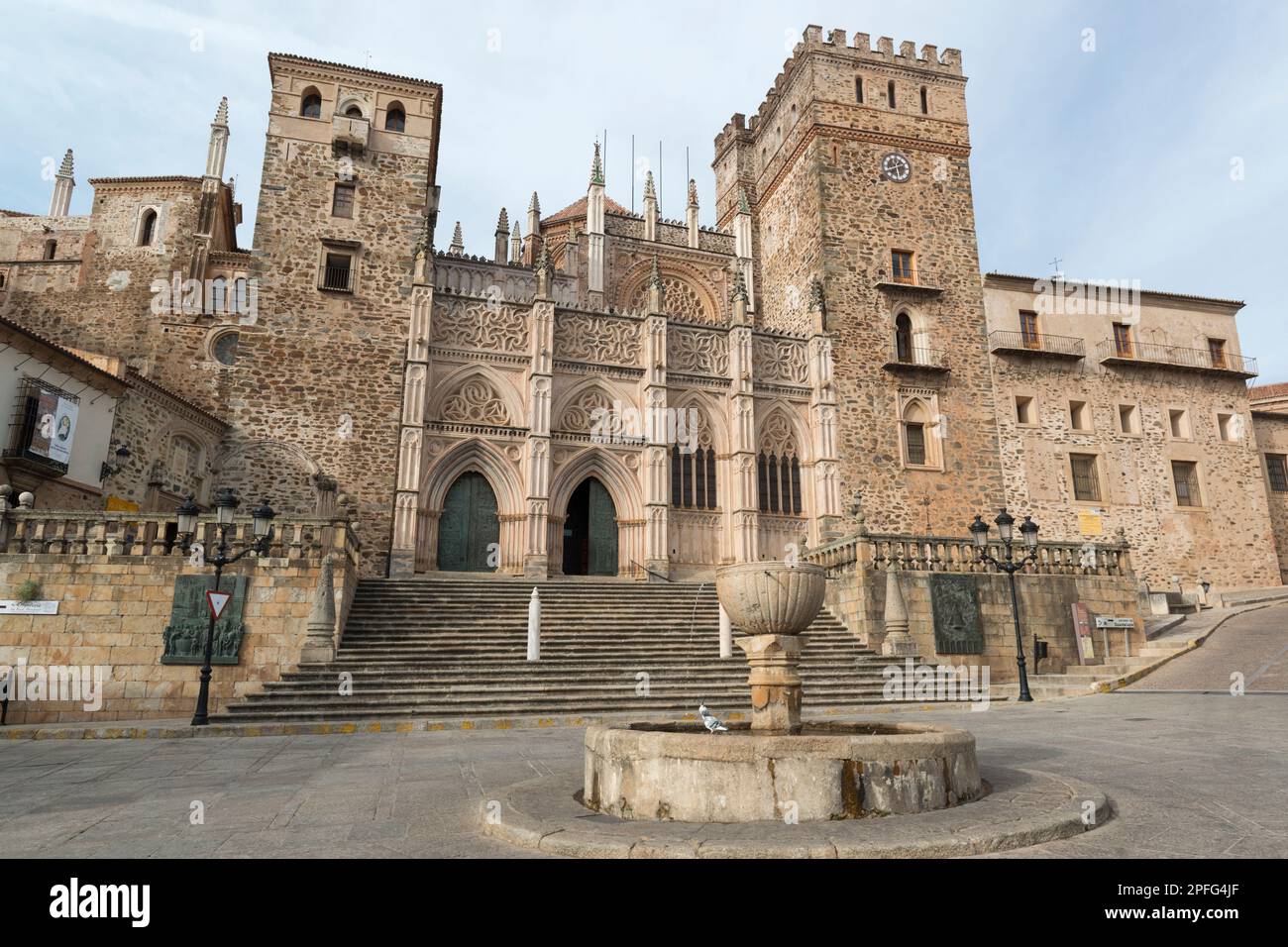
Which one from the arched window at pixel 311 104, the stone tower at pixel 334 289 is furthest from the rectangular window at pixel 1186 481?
the arched window at pixel 311 104

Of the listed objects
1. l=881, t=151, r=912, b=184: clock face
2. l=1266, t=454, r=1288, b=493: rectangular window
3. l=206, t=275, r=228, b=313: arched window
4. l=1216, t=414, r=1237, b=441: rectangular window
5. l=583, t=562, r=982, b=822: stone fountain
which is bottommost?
l=583, t=562, r=982, b=822: stone fountain

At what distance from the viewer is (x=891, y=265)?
29.0m

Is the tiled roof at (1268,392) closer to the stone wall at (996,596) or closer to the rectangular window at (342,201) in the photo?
the stone wall at (996,596)

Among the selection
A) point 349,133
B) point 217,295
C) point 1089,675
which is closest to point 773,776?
point 1089,675

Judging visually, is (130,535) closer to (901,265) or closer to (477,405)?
(477,405)

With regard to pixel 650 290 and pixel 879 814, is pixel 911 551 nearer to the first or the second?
pixel 650 290

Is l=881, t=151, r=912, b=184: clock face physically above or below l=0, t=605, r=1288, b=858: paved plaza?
above

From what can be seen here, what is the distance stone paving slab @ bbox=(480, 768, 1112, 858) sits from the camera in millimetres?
4066

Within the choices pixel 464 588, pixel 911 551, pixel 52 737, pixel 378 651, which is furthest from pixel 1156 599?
pixel 52 737

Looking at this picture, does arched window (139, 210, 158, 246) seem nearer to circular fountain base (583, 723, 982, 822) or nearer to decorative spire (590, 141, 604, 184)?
decorative spire (590, 141, 604, 184)

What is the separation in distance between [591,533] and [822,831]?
797 inches

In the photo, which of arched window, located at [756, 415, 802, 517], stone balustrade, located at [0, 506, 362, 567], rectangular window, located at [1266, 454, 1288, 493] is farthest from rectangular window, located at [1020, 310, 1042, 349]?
stone balustrade, located at [0, 506, 362, 567]

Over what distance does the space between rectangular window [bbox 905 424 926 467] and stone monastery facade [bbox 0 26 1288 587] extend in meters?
0.11
